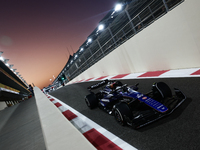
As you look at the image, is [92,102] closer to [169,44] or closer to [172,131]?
[172,131]

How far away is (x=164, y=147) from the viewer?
2010 millimetres

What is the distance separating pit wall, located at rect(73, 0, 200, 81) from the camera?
4359mm

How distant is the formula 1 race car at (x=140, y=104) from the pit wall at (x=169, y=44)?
2169 mm

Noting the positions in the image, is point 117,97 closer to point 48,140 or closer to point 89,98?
point 89,98

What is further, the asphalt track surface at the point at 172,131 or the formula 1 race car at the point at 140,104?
the formula 1 race car at the point at 140,104

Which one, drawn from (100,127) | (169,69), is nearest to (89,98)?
(100,127)

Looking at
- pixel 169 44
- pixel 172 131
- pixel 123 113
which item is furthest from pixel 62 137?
pixel 169 44

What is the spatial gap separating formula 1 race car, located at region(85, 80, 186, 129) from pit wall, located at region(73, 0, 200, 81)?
2.17 meters

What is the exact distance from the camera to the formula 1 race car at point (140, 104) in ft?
8.82

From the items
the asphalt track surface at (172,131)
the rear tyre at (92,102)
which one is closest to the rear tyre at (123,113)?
the asphalt track surface at (172,131)

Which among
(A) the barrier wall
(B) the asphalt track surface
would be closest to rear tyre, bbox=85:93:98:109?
(B) the asphalt track surface

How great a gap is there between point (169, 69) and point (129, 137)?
413cm

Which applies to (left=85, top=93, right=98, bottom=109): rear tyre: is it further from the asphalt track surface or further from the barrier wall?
the barrier wall

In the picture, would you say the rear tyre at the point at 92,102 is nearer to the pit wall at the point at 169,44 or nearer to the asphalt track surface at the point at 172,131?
the asphalt track surface at the point at 172,131
